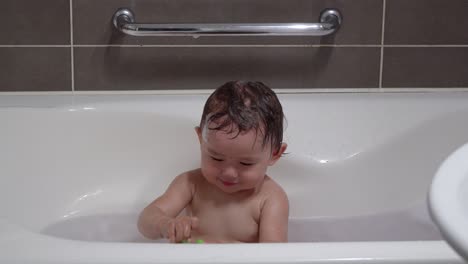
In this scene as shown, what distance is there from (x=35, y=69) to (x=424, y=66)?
3.16ft

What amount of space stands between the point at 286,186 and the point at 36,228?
22.2 inches

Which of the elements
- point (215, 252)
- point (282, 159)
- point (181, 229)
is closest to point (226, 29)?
point (282, 159)

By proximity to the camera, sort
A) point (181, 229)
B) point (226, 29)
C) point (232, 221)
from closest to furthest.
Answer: point (181, 229) < point (232, 221) < point (226, 29)

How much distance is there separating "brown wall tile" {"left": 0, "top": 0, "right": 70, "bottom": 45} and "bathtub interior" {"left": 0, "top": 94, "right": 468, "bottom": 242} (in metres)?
0.18

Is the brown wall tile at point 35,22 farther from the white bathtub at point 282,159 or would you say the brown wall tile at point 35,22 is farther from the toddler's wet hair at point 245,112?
the toddler's wet hair at point 245,112

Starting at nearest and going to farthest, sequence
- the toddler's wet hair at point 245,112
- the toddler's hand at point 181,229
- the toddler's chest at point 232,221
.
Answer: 1. the toddler's hand at point 181,229
2. the toddler's wet hair at point 245,112
3. the toddler's chest at point 232,221

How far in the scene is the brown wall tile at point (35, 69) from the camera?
169 centimetres

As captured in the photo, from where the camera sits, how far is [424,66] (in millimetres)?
1777

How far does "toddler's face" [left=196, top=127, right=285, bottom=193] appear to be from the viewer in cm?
122

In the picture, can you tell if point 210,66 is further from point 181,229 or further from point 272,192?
point 181,229

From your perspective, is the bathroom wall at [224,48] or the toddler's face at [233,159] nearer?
the toddler's face at [233,159]

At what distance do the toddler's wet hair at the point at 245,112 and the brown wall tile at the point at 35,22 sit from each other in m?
0.59

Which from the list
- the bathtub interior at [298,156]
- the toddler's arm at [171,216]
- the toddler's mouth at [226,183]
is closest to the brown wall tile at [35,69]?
the bathtub interior at [298,156]

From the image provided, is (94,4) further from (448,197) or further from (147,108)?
(448,197)
